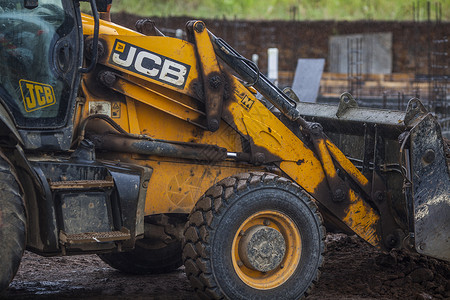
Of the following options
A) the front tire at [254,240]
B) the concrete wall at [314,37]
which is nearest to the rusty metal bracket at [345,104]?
the front tire at [254,240]

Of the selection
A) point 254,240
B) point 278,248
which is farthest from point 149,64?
point 278,248

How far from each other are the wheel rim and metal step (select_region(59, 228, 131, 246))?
0.84 metres

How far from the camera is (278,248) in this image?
17.6 ft

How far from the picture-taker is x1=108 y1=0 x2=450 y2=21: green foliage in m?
21.4

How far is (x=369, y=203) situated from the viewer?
6258 millimetres

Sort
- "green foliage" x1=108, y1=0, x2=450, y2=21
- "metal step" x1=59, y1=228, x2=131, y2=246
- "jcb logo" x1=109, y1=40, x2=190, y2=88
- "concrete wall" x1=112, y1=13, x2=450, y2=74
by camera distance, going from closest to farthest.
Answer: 1. "metal step" x1=59, y1=228, x2=131, y2=246
2. "jcb logo" x1=109, y1=40, x2=190, y2=88
3. "green foliage" x1=108, y1=0, x2=450, y2=21
4. "concrete wall" x1=112, y1=13, x2=450, y2=74

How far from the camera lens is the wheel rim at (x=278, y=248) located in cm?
530

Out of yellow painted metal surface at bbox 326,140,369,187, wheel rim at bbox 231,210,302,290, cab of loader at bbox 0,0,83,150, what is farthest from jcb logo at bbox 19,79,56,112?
yellow painted metal surface at bbox 326,140,369,187

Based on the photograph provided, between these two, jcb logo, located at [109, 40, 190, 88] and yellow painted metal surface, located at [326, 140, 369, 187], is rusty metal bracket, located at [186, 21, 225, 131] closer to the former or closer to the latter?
jcb logo, located at [109, 40, 190, 88]

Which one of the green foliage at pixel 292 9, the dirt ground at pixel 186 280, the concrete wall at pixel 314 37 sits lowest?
the dirt ground at pixel 186 280

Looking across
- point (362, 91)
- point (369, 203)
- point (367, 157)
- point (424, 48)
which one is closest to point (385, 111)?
point (367, 157)

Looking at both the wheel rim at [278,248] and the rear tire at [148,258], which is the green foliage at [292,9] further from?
the wheel rim at [278,248]

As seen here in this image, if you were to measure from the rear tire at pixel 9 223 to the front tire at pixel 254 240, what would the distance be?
1268mm

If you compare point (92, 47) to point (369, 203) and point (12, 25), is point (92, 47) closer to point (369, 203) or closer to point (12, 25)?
point (12, 25)
